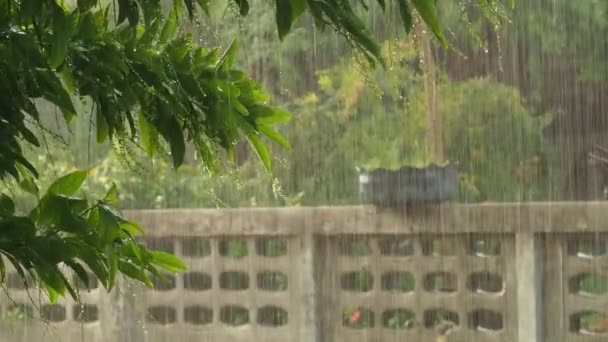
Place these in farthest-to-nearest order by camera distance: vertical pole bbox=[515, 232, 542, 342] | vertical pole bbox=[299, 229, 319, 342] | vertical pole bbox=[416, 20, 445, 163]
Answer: vertical pole bbox=[416, 20, 445, 163]
vertical pole bbox=[299, 229, 319, 342]
vertical pole bbox=[515, 232, 542, 342]

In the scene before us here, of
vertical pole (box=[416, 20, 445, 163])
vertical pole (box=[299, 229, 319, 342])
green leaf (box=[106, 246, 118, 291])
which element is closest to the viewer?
green leaf (box=[106, 246, 118, 291])

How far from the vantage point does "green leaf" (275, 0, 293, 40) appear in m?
0.70

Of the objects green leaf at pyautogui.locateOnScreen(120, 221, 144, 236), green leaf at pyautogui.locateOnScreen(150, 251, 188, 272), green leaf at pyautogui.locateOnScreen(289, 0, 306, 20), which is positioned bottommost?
green leaf at pyautogui.locateOnScreen(150, 251, 188, 272)

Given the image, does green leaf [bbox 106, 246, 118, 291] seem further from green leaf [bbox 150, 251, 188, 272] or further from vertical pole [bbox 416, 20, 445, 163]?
vertical pole [bbox 416, 20, 445, 163]

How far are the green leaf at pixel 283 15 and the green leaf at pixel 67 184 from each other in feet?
0.81

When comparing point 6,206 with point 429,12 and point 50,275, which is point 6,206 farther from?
point 429,12

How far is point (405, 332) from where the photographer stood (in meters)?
3.48

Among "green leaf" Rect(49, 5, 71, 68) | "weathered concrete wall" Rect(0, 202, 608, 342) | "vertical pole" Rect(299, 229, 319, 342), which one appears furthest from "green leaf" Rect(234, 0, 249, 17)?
Answer: "vertical pole" Rect(299, 229, 319, 342)

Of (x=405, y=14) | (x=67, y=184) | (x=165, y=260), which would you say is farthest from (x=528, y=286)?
(x=405, y=14)

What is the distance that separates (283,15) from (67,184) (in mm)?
260

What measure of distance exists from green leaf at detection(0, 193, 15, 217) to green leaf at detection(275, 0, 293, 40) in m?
0.29

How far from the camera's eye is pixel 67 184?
0.87m

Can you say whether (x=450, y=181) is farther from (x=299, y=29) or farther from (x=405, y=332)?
(x=299, y=29)

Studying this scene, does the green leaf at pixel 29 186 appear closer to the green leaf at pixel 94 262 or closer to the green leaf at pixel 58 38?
the green leaf at pixel 94 262
